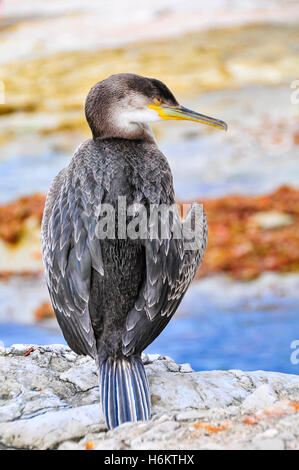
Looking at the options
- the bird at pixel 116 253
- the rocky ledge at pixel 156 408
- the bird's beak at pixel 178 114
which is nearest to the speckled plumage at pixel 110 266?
the bird at pixel 116 253

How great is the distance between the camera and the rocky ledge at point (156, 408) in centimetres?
256

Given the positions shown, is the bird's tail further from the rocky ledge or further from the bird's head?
the bird's head

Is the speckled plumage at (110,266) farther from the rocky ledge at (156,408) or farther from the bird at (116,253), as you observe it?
the rocky ledge at (156,408)

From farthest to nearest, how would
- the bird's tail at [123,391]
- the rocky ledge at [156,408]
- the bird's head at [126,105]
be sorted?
the bird's head at [126,105], the bird's tail at [123,391], the rocky ledge at [156,408]

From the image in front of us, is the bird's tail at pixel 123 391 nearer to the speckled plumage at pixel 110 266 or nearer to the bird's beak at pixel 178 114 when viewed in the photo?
the speckled plumage at pixel 110 266

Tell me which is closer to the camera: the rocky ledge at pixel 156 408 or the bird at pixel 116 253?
the rocky ledge at pixel 156 408

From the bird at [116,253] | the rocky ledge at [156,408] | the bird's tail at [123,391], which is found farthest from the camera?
the bird at [116,253]

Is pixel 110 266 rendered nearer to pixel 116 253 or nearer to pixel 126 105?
pixel 116 253

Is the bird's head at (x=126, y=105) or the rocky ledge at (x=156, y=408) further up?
the bird's head at (x=126, y=105)

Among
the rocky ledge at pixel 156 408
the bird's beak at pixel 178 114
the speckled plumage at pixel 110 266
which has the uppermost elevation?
the bird's beak at pixel 178 114

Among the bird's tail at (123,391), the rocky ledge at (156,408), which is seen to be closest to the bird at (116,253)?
the bird's tail at (123,391)

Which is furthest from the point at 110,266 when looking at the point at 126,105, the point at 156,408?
the point at 126,105

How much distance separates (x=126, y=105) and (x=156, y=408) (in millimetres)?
1685
